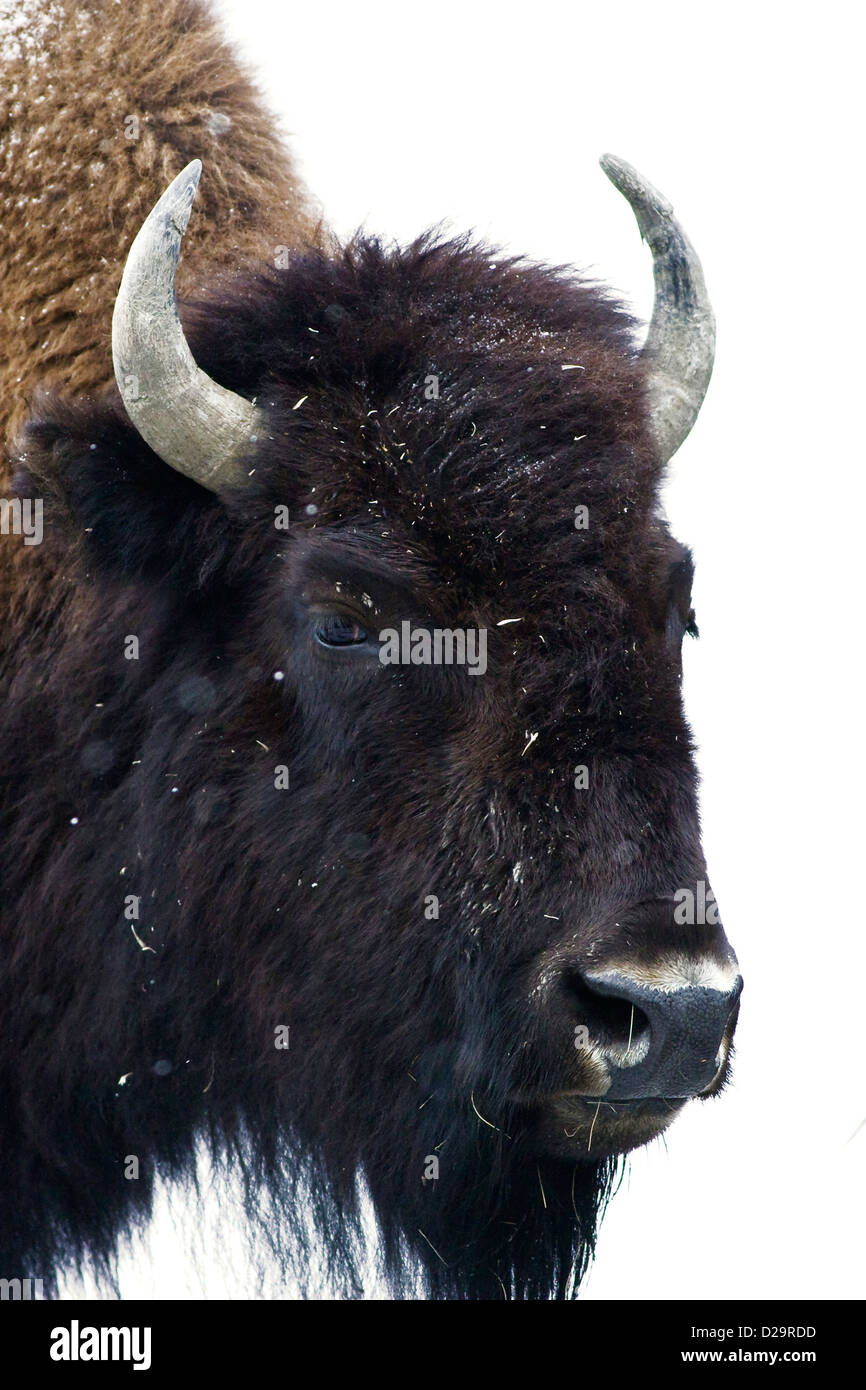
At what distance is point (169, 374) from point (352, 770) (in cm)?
105

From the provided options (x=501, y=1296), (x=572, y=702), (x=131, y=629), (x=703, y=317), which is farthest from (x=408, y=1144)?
(x=703, y=317)

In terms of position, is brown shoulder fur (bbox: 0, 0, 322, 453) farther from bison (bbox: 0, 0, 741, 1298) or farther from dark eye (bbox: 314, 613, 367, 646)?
dark eye (bbox: 314, 613, 367, 646)

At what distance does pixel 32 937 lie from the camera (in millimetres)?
3773

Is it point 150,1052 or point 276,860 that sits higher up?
point 276,860

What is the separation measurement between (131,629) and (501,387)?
1.15 meters

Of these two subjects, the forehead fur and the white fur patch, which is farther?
the forehead fur

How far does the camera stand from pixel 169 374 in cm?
333

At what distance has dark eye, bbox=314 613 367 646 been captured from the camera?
3316mm

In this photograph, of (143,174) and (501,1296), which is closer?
(501,1296)

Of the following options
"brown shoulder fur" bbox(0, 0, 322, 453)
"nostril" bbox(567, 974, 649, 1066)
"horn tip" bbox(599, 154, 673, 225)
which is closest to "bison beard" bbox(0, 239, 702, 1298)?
"nostril" bbox(567, 974, 649, 1066)

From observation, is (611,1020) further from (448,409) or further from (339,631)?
(448,409)

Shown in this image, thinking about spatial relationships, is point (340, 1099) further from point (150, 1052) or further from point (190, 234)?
point (190, 234)

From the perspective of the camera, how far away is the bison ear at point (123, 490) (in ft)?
11.6

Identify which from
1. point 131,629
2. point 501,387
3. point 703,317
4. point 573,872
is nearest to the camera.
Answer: point 573,872
